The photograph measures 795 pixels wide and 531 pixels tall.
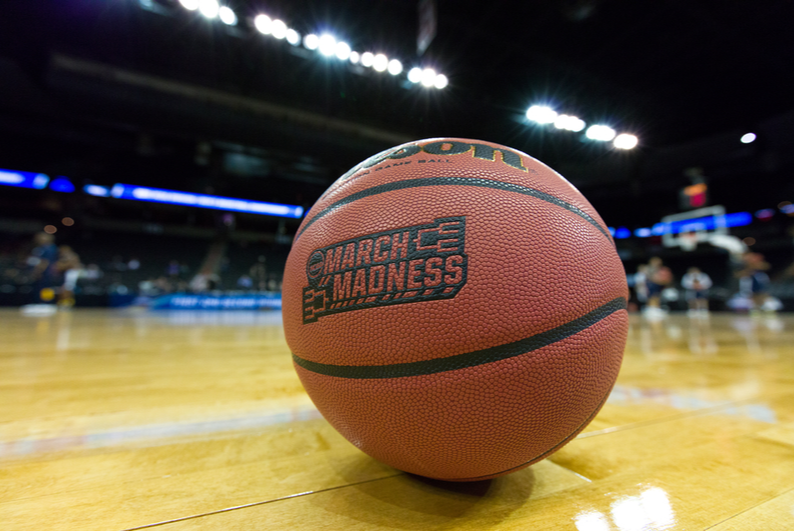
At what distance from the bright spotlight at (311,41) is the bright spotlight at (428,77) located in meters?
1.18


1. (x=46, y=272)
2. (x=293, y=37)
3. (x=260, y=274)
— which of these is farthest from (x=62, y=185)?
(x=293, y=37)

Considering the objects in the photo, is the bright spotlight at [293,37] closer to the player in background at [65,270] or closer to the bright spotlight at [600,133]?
the bright spotlight at [600,133]

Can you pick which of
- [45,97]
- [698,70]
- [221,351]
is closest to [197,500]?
[221,351]

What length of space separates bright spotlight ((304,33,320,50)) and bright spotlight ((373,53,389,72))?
2.05ft

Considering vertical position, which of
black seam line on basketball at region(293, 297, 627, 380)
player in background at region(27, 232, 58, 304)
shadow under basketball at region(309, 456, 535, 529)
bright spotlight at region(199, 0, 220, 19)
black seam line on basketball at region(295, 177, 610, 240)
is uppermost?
bright spotlight at region(199, 0, 220, 19)

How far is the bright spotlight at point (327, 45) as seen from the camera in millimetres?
3592

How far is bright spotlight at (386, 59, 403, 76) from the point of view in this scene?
3.94m

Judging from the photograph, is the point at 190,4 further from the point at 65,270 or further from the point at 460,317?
the point at 65,270

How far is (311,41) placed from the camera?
370cm

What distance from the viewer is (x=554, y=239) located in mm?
483

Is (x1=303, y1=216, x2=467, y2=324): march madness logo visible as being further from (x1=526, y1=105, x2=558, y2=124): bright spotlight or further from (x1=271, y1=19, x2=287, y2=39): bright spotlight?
(x1=526, y1=105, x2=558, y2=124): bright spotlight

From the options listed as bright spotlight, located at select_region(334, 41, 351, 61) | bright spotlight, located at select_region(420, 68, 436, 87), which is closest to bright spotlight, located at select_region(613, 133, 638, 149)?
bright spotlight, located at select_region(420, 68, 436, 87)

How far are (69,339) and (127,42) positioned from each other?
3.23m

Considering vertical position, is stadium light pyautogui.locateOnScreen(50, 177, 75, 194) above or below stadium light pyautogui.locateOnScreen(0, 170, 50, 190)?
below
